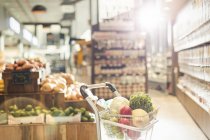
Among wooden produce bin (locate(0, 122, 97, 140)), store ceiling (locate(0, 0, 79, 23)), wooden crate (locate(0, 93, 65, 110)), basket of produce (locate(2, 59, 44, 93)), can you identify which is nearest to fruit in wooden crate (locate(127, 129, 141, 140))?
wooden produce bin (locate(0, 122, 97, 140))

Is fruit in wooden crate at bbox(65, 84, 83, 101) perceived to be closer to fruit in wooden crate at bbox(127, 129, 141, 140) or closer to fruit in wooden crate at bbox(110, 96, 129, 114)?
fruit in wooden crate at bbox(110, 96, 129, 114)

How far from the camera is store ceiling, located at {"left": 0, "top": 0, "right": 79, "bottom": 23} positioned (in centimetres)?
1617

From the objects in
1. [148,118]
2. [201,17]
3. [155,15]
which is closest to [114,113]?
[148,118]

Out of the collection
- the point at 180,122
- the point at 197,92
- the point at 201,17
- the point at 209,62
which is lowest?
the point at 180,122

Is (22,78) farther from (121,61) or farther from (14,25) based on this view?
(14,25)

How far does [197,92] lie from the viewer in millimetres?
7562

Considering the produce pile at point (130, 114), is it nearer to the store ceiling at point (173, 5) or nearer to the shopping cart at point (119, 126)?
the shopping cart at point (119, 126)

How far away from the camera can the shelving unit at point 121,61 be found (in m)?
11.6

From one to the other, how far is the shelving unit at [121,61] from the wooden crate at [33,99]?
6.51 metres

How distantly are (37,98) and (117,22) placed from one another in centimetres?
704

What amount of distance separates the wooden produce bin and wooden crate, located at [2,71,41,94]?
105 cm

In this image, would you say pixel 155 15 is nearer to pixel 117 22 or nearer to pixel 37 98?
pixel 117 22

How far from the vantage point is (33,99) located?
16.5 feet

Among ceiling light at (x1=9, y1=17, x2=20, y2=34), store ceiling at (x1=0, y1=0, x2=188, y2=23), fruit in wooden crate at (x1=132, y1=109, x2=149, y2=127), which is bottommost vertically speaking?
fruit in wooden crate at (x1=132, y1=109, x2=149, y2=127)
